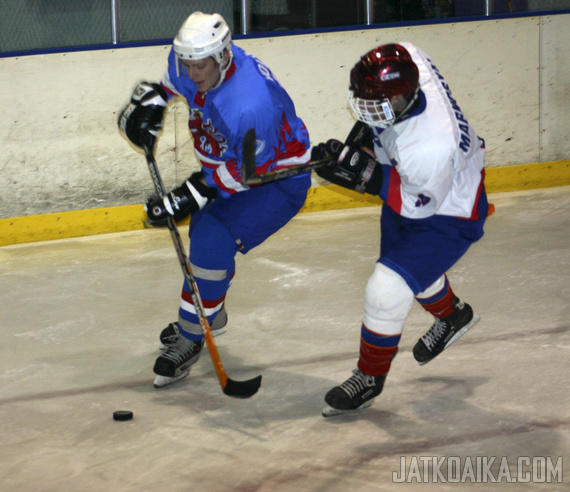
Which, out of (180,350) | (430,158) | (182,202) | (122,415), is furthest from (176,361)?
(430,158)

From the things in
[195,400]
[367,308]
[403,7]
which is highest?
[403,7]

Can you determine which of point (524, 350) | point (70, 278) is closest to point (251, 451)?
point (524, 350)

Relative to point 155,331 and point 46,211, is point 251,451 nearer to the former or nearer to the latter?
point 155,331

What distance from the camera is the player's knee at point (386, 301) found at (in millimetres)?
2180

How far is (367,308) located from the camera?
7.32 feet

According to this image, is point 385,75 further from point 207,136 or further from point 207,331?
point 207,331

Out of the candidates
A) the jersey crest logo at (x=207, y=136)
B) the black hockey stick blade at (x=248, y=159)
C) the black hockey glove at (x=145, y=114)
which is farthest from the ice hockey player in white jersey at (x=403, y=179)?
the black hockey glove at (x=145, y=114)

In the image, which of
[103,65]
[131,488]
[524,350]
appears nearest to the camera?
[131,488]

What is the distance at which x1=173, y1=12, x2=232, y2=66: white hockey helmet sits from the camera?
7.57 ft

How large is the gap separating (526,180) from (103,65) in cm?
282

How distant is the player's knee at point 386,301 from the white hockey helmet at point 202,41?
781 millimetres

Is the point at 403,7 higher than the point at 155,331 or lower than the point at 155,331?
higher

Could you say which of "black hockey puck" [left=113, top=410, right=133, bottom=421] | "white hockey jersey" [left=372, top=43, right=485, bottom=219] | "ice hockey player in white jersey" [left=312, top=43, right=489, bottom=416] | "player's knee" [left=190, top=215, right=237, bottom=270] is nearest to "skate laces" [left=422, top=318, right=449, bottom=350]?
"ice hockey player in white jersey" [left=312, top=43, right=489, bottom=416]

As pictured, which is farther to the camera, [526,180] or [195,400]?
[526,180]
